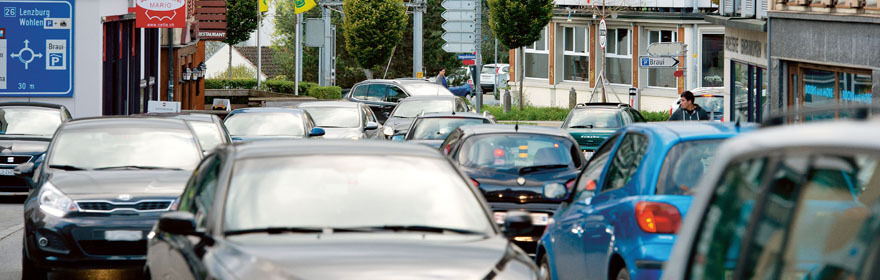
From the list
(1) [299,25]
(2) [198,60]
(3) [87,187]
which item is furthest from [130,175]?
(1) [299,25]

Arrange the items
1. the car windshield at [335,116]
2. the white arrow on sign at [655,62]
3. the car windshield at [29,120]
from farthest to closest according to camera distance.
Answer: the white arrow on sign at [655,62] → the car windshield at [335,116] → the car windshield at [29,120]

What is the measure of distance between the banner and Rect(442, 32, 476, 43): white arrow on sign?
10.2m

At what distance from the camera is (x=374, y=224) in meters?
6.18

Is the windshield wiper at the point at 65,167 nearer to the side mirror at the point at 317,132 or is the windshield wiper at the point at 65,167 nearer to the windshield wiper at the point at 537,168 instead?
the windshield wiper at the point at 537,168

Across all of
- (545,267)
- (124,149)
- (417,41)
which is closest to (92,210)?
(124,149)

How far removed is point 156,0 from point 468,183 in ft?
82.3

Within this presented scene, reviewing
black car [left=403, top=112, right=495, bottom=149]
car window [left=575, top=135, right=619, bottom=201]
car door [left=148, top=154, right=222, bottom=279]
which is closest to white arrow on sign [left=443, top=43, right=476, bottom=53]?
black car [left=403, top=112, right=495, bottom=149]

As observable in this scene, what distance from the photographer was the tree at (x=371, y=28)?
72625 millimetres

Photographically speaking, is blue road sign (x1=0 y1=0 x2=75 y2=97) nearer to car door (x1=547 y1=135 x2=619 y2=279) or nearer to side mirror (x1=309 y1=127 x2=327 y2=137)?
side mirror (x1=309 y1=127 x2=327 y2=137)

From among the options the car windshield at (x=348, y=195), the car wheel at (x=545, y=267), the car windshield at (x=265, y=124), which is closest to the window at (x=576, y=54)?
the car windshield at (x=265, y=124)

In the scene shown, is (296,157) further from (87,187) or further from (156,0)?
(156,0)

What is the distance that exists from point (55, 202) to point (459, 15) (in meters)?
28.7

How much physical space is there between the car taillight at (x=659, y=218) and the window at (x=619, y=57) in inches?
1744

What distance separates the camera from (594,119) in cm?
2722
